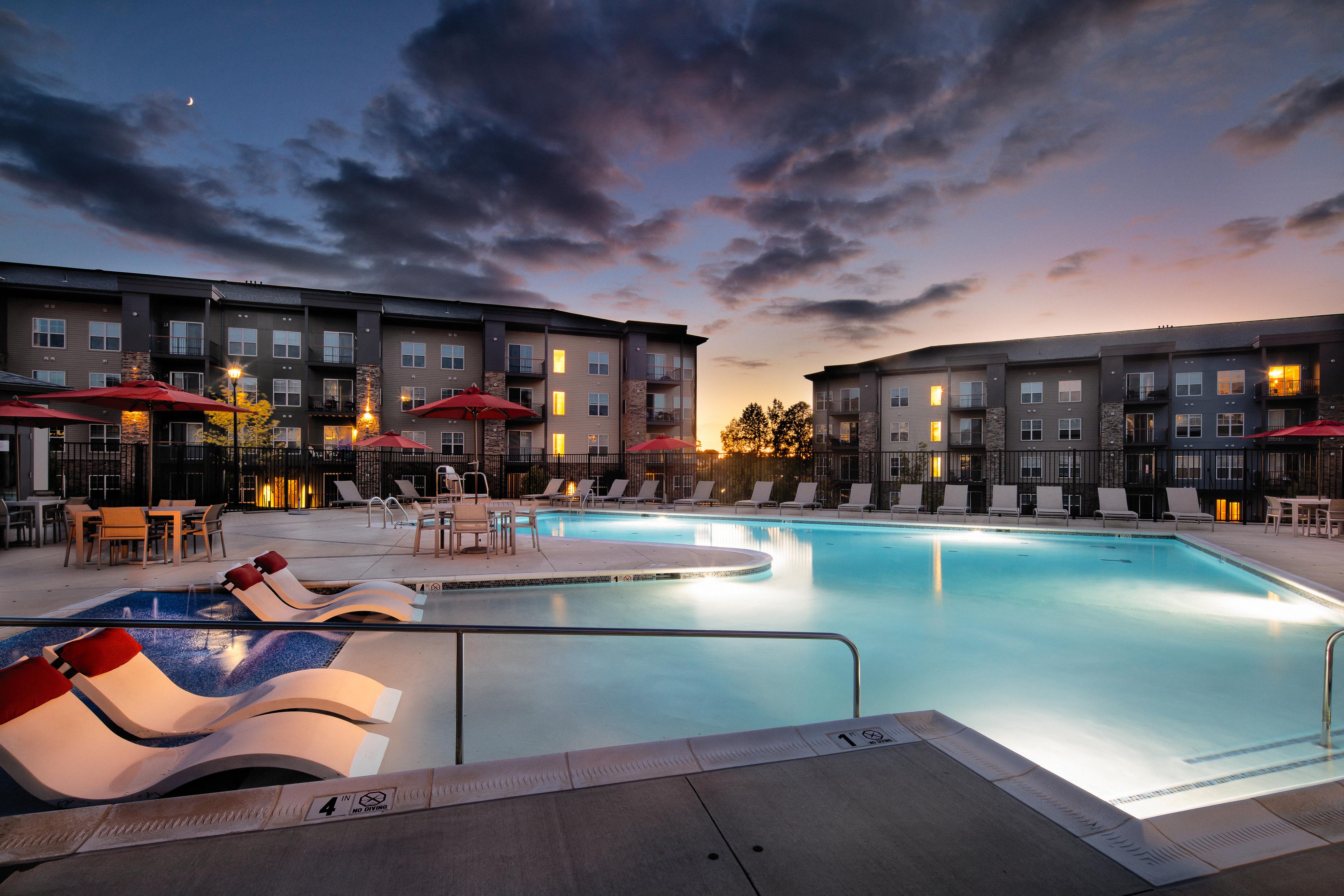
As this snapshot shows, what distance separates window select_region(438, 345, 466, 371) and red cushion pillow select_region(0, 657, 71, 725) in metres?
27.8

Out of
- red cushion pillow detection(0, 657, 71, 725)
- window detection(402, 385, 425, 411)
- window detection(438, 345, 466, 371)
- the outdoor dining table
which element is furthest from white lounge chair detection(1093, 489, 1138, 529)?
window detection(402, 385, 425, 411)

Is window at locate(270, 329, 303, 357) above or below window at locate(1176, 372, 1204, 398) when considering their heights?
above

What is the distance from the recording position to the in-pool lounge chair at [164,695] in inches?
124

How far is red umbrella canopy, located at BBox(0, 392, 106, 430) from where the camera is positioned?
30.8 feet

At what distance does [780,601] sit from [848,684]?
2.46m

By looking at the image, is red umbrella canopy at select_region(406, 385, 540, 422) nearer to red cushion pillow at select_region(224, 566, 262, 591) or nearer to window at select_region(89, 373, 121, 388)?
red cushion pillow at select_region(224, 566, 262, 591)

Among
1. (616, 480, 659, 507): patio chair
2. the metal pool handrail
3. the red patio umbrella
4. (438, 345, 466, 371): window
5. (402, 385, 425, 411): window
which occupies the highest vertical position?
(438, 345, 466, 371): window

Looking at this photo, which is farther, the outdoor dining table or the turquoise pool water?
the outdoor dining table

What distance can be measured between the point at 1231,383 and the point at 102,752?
40.4m

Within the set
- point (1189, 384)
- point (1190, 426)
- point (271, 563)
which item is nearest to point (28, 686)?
point (271, 563)

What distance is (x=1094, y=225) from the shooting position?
17859mm

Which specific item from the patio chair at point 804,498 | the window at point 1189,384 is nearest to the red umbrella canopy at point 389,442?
the patio chair at point 804,498

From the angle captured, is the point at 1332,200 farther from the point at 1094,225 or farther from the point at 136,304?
the point at 136,304

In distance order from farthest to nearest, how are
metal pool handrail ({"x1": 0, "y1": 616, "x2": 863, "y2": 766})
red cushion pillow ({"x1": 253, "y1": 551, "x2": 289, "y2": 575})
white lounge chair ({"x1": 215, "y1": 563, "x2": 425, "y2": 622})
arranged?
red cushion pillow ({"x1": 253, "y1": 551, "x2": 289, "y2": 575}) → white lounge chair ({"x1": 215, "y1": 563, "x2": 425, "y2": 622}) → metal pool handrail ({"x1": 0, "y1": 616, "x2": 863, "y2": 766})
